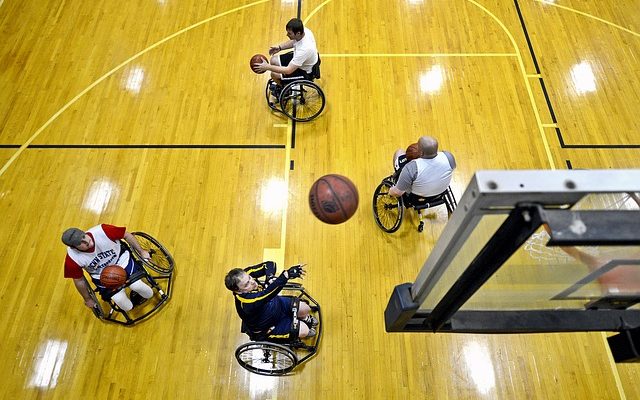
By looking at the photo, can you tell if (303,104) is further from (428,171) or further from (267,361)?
(267,361)

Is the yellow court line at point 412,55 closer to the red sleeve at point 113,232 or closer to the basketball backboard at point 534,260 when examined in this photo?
the red sleeve at point 113,232

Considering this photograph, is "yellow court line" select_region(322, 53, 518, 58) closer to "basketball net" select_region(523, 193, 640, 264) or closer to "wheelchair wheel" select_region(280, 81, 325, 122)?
"wheelchair wheel" select_region(280, 81, 325, 122)

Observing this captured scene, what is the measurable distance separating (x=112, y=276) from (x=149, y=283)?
762 millimetres

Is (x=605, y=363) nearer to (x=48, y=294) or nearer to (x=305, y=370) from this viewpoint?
(x=305, y=370)

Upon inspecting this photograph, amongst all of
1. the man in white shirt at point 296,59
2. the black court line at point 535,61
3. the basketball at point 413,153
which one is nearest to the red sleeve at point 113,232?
the man in white shirt at point 296,59

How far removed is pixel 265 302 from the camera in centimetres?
341

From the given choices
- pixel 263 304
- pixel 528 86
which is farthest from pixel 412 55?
pixel 263 304

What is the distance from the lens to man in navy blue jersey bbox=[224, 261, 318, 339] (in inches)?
131

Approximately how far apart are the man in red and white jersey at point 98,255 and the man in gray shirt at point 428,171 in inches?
101

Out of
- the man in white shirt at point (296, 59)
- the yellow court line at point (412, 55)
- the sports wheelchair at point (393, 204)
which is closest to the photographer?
the sports wheelchair at point (393, 204)

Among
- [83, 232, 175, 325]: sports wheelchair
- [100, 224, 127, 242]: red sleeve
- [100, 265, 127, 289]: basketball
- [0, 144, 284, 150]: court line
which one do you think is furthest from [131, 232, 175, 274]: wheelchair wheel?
[0, 144, 284, 150]: court line

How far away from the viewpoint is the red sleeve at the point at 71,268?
378 centimetres

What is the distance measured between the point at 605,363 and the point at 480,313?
2.75 meters

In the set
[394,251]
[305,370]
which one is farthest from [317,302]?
[394,251]
